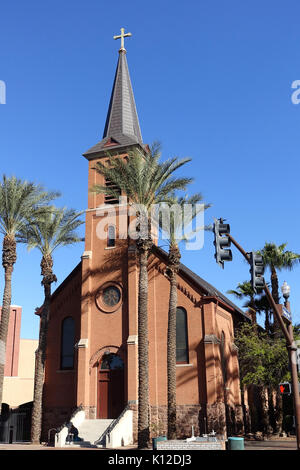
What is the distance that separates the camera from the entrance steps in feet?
90.1

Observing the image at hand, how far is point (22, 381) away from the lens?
4475 centimetres

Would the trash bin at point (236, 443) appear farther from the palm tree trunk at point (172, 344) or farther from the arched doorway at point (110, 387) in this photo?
the arched doorway at point (110, 387)

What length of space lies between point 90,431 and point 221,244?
18892mm

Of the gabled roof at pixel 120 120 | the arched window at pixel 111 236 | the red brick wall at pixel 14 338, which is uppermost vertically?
the gabled roof at pixel 120 120

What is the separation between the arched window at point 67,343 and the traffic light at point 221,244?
69.8ft

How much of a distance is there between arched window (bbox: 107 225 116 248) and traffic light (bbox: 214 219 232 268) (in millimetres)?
19685

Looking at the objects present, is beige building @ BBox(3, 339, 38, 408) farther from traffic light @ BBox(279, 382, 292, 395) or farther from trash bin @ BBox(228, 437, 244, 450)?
traffic light @ BBox(279, 382, 292, 395)

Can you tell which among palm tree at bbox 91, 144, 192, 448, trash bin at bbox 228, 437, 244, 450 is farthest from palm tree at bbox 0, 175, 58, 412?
trash bin at bbox 228, 437, 244, 450

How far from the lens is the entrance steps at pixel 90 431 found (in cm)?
2745

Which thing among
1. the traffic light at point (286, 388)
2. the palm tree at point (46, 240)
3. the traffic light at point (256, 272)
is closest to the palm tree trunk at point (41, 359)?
the palm tree at point (46, 240)

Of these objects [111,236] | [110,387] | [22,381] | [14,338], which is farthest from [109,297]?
[22,381]

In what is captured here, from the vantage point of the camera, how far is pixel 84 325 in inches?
1243

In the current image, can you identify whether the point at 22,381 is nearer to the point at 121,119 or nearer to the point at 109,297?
the point at 109,297
